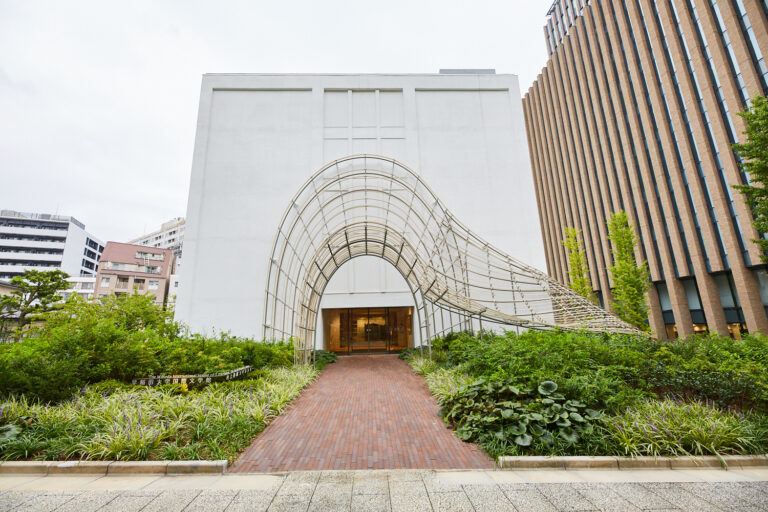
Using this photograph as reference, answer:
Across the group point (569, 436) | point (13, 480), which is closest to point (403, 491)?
point (569, 436)

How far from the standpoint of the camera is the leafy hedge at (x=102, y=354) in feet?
19.7

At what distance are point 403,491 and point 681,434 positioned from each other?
4.19 metres

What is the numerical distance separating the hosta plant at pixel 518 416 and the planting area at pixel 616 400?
0.02 meters

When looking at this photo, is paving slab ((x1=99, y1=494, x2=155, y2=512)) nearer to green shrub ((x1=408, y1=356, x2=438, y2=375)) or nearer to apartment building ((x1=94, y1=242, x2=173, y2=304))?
green shrub ((x1=408, y1=356, x2=438, y2=375))

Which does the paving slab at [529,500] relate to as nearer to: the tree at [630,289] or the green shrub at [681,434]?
the green shrub at [681,434]

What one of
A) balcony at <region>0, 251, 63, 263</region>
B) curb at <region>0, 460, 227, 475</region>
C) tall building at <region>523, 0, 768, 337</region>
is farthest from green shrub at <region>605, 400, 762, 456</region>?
balcony at <region>0, 251, 63, 263</region>

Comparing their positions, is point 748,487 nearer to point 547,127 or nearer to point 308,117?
point 308,117

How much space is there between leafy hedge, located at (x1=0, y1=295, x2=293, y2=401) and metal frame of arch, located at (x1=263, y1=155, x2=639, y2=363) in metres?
1.67

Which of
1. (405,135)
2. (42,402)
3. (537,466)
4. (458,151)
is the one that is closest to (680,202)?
(458,151)

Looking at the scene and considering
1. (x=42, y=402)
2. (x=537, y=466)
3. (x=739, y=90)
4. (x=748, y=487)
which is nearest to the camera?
(x=748, y=487)

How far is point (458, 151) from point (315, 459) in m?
16.8

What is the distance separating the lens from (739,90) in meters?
19.6

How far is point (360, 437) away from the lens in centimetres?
546

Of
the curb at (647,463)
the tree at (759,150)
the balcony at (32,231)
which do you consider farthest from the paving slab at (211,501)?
the balcony at (32,231)
